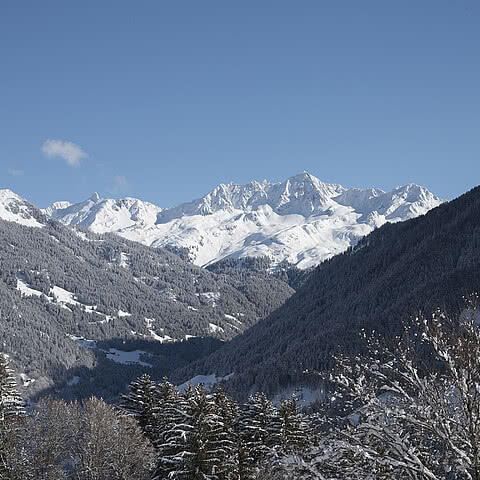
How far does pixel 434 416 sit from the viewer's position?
15789 millimetres

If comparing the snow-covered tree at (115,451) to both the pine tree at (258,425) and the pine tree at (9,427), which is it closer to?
the pine tree at (9,427)

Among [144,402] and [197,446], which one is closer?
[197,446]

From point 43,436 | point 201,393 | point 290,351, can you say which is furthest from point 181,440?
point 290,351

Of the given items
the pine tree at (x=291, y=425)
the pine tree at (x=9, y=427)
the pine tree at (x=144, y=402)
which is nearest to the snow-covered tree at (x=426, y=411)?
the pine tree at (x=291, y=425)

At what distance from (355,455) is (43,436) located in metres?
57.6

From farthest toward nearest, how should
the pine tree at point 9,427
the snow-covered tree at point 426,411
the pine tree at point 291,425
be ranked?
1. the pine tree at point 291,425
2. the pine tree at point 9,427
3. the snow-covered tree at point 426,411

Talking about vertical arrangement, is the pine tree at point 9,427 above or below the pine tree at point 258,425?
above

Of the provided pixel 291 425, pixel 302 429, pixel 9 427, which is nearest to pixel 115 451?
pixel 9 427

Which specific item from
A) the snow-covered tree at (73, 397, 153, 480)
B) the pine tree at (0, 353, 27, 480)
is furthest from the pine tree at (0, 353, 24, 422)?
the snow-covered tree at (73, 397, 153, 480)

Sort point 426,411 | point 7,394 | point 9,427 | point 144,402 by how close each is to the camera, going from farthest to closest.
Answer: point 144,402, point 7,394, point 9,427, point 426,411

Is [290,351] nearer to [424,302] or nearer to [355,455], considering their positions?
[424,302]

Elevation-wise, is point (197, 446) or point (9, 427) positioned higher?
point (9, 427)

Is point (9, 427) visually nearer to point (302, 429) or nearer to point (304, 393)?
point (302, 429)

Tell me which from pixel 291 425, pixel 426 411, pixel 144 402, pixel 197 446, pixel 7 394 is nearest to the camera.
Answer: pixel 426 411
